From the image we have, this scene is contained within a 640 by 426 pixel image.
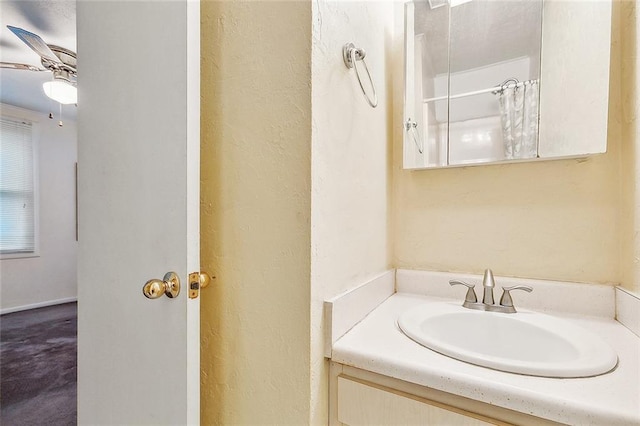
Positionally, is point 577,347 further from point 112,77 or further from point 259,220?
point 112,77

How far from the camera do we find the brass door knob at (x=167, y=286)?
0.60 m

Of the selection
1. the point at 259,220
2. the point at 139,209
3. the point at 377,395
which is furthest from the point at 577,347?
the point at 139,209

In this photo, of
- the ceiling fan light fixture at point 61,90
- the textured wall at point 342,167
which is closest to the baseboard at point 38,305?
the ceiling fan light fixture at point 61,90

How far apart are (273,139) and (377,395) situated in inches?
24.2

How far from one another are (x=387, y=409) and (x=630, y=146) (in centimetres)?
98

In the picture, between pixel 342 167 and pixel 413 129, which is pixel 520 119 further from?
pixel 342 167

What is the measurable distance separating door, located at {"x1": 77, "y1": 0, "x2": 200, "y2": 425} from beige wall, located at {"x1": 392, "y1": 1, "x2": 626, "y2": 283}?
2.79 feet

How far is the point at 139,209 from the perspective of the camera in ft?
2.34

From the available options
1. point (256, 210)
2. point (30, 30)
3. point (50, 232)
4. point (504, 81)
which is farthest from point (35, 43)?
point (50, 232)

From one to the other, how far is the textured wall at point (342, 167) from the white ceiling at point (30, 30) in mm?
1859

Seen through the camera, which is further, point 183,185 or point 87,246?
point 87,246

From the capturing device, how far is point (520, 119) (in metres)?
1.00

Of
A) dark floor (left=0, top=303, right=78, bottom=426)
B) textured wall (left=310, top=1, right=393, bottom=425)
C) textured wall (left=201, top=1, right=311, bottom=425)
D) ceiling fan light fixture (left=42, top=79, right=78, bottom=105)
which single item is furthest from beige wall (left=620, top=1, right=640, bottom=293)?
ceiling fan light fixture (left=42, top=79, right=78, bottom=105)

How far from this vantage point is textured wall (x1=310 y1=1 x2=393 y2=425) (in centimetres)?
65
